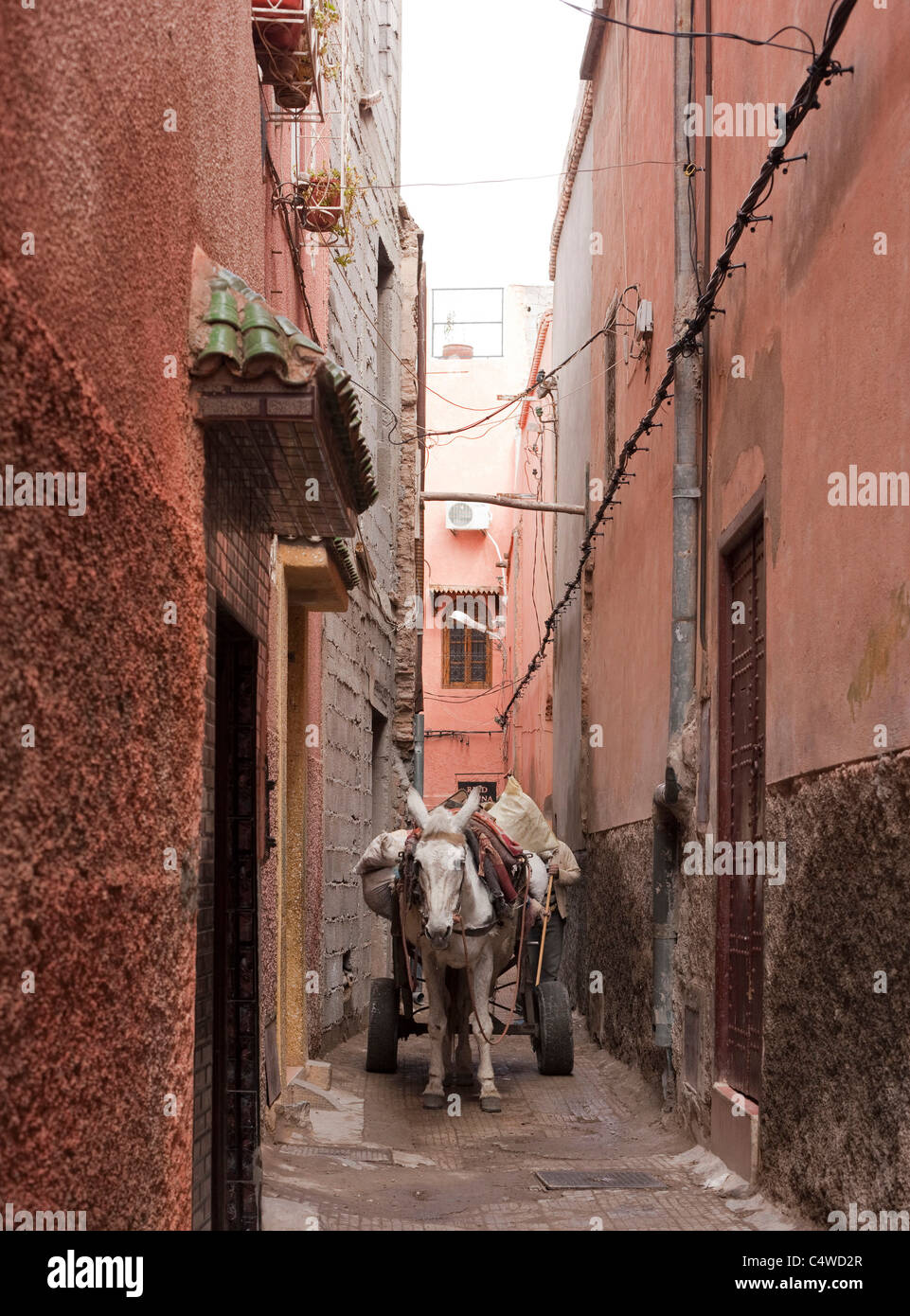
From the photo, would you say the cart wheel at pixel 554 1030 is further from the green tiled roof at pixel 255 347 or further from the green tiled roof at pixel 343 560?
the green tiled roof at pixel 255 347

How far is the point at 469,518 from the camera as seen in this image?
3725 centimetres

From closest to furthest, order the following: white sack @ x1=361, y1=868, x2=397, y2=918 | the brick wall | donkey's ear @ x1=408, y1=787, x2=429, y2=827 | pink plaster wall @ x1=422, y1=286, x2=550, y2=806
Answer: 1. donkey's ear @ x1=408, y1=787, x2=429, y2=827
2. white sack @ x1=361, y1=868, x2=397, y2=918
3. the brick wall
4. pink plaster wall @ x1=422, y1=286, x2=550, y2=806

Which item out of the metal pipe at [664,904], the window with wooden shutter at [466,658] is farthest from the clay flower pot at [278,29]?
the window with wooden shutter at [466,658]

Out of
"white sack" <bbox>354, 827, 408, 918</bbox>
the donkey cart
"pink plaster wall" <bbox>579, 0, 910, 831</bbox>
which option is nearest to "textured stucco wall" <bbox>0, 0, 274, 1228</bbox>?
"pink plaster wall" <bbox>579, 0, 910, 831</bbox>

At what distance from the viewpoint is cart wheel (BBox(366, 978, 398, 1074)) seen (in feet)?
35.4

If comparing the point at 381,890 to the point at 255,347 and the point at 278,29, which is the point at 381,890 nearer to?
the point at 278,29

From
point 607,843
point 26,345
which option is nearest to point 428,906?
point 607,843

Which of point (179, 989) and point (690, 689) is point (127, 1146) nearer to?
point (179, 989)

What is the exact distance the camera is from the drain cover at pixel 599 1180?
7586 mm

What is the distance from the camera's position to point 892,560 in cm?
498

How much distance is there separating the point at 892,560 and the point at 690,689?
4.43m

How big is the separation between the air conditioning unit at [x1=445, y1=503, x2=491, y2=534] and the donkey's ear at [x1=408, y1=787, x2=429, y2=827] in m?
27.3

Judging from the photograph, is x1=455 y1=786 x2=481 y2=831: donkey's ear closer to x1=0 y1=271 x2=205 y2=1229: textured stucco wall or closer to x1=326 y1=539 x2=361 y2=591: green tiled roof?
x1=326 y1=539 x2=361 y2=591: green tiled roof

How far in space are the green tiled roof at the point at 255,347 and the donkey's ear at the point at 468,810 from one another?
5221mm
